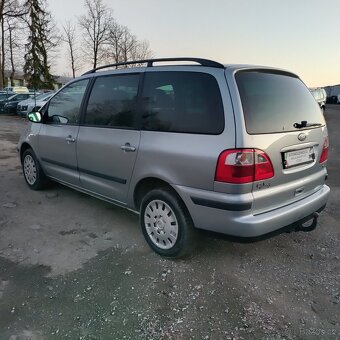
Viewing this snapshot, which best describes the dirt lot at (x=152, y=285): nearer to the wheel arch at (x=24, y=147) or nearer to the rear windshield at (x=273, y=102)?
the rear windshield at (x=273, y=102)

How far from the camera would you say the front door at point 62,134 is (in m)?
4.18

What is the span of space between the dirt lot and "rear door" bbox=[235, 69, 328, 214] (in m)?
0.65

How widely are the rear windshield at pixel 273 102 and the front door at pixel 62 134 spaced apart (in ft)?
7.09

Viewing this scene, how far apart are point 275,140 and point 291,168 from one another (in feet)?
1.10

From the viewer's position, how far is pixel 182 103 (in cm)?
298

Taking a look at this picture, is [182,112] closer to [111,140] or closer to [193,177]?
[193,177]

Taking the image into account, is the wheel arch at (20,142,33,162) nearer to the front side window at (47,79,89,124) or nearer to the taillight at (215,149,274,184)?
the front side window at (47,79,89,124)

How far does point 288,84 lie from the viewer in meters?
3.19

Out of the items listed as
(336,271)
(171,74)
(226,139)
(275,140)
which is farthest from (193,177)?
(336,271)

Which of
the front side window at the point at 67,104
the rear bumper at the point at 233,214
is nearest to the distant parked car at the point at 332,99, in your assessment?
the front side window at the point at 67,104

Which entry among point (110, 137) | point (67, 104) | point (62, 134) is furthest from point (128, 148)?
point (67, 104)

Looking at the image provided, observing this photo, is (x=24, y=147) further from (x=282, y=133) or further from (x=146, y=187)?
(x=282, y=133)

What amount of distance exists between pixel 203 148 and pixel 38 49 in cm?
4288

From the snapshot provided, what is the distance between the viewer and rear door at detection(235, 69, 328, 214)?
268cm
